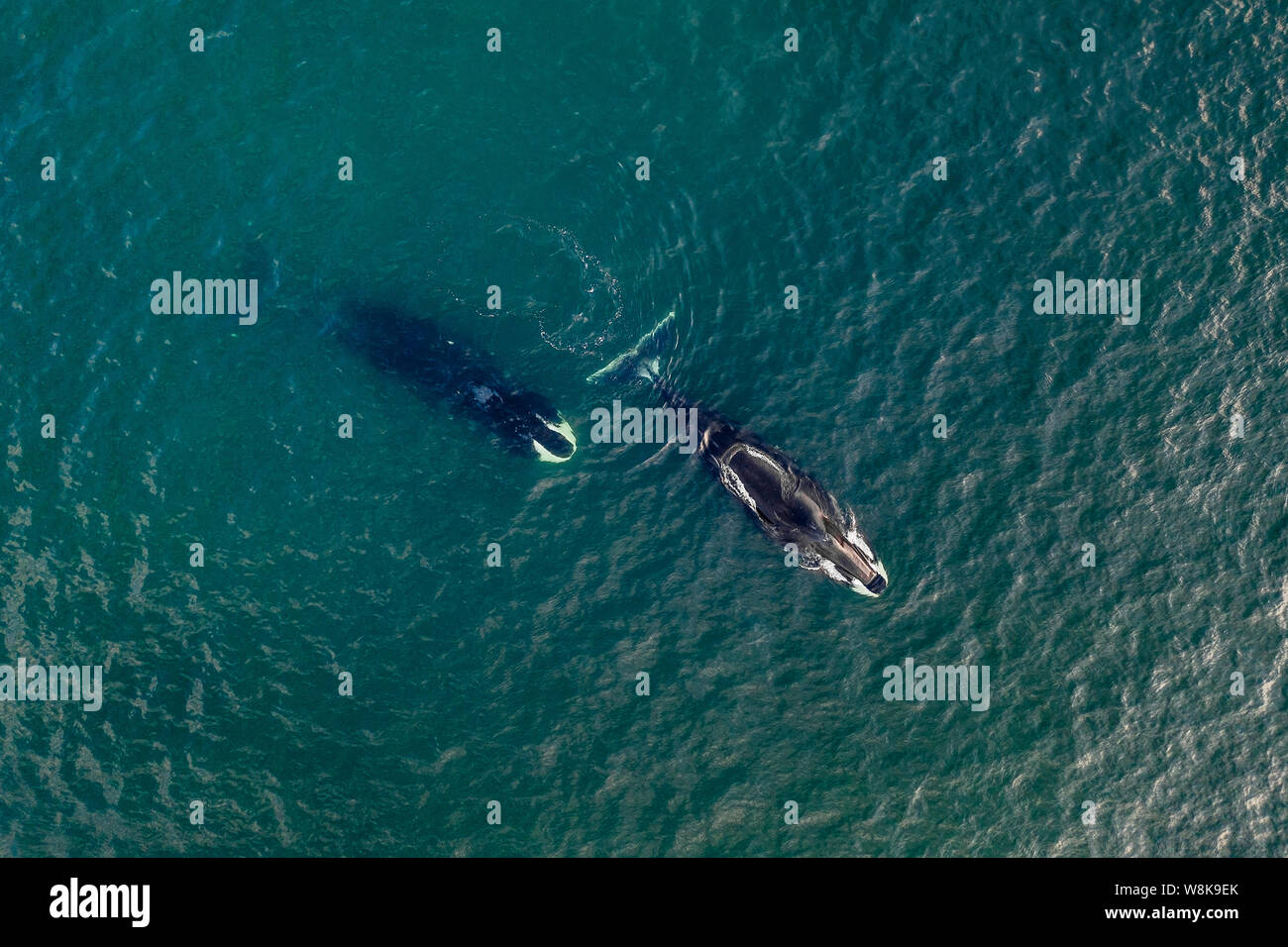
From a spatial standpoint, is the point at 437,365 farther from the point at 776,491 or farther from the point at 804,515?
the point at 804,515

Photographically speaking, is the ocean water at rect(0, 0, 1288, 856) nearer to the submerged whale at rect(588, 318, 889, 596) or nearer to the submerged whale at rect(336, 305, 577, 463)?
the submerged whale at rect(588, 318, 889, 596)

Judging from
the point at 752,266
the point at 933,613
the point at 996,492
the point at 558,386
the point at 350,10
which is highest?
the point at 350,10

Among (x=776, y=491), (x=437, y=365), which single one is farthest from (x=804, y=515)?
(x=437, y=365)

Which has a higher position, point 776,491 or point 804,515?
point 776,491

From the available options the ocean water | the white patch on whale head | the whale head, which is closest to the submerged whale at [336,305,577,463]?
the white patch on whale head

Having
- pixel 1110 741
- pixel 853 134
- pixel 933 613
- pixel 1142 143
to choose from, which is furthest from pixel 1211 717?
pixel 853 134
